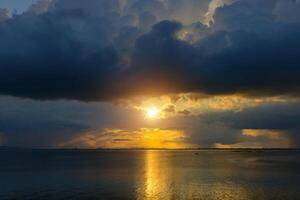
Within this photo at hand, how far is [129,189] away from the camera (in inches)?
4045

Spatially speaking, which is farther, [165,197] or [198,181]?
[198,181]

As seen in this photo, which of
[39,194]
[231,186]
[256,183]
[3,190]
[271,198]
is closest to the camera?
[271,198]

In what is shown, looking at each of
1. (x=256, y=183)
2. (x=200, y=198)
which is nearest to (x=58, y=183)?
(x=200, y=198)

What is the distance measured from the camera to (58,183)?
385 feet

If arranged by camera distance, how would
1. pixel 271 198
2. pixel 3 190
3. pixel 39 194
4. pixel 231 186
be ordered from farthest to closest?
pixel 231 186 < pixel 3 190 < pixel 39 194 < pixel 271 198

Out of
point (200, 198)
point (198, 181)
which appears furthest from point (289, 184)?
point (200, 198)

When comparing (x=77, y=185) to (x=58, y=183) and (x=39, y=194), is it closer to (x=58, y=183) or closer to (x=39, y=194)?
(x=58, y=183)

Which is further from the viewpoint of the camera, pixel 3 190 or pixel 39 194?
pixel 3 190

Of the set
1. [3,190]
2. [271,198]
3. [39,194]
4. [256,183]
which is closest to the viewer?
[271,198]

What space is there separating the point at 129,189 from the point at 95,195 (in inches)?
516

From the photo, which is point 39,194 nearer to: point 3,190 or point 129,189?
point 3,190

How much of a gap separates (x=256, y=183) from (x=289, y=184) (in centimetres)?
913

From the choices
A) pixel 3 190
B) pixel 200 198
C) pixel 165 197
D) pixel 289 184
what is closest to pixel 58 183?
pixel 3 190

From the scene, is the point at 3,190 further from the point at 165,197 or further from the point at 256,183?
the point at 256,183
